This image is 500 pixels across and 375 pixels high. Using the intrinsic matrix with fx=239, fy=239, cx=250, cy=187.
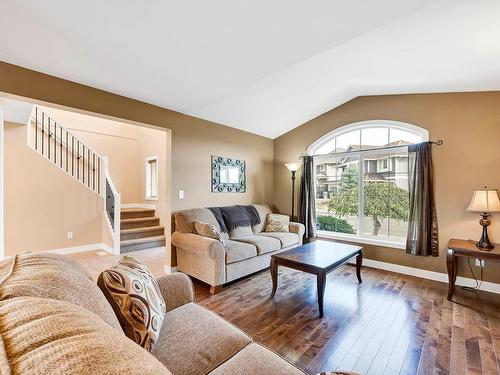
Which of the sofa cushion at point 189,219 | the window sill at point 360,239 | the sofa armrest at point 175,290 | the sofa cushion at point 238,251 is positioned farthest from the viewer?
the window sill at point 360,239

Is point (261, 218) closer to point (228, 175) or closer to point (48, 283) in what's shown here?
point (228, 175)

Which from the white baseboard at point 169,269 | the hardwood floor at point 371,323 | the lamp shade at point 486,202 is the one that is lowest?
the hardwood floor at point 371,323

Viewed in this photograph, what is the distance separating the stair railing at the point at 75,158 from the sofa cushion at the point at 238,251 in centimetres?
266

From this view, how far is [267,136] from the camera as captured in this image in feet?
17.3

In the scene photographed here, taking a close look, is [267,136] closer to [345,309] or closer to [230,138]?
[230,138]

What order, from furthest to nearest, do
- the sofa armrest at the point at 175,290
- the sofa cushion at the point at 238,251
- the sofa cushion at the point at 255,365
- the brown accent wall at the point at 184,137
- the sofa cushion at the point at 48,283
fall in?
the sofa cushion at the point at 238,251 < the brown accent wall at the point at 184,137 < the sofa armrest at the point at 175,290 < the sofa cushion at the point at 255,365 < the sofa cushion at the point at 48,283

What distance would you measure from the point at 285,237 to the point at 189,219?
166 centimetres

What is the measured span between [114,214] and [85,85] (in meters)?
2.77

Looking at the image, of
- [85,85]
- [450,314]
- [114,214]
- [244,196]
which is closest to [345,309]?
[450,314]

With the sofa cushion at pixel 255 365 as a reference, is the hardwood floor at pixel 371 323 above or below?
below

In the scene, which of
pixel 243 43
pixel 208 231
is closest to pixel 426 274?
pixel 208 231

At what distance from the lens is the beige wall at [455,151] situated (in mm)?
3145

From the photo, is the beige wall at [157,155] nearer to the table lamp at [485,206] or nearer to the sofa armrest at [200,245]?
the sofa armrest at [200,245]

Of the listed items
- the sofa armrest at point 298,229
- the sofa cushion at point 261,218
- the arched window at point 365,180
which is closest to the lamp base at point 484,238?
the arched window at point 365,180
